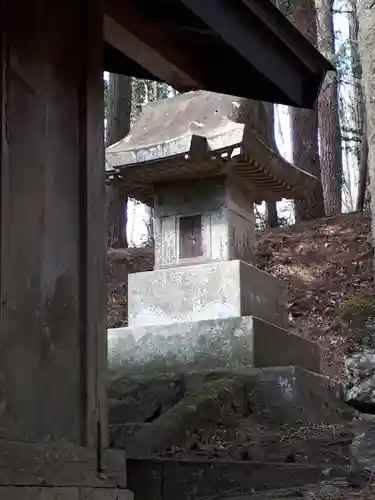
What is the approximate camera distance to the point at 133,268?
14742 millimetres

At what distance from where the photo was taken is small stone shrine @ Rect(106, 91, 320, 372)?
788 cm

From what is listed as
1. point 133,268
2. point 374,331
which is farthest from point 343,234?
point 374,331

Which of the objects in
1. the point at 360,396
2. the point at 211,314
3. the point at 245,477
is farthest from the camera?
the point at 211,314

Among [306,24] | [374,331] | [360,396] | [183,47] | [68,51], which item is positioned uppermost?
[306,24]

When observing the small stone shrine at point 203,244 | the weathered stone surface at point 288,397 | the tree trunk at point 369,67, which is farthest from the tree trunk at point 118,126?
the tree trunk at point 369,67

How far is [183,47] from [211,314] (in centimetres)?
400

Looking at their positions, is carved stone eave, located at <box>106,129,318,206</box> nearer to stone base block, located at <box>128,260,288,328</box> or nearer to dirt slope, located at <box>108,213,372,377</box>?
stone base block, located at <box>128,260,288,328</box>

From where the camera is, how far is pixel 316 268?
1374 centimetres

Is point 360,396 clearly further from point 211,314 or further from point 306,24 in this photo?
point 306,24

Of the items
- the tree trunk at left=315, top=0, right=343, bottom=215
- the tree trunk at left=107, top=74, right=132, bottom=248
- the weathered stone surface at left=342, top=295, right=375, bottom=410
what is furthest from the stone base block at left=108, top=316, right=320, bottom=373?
the tree trunk at left=315, top=0, right=343, bottom=215

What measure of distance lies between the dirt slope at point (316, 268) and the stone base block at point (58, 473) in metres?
7.63

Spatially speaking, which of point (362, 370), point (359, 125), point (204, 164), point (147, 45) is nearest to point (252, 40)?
point (147, 45)

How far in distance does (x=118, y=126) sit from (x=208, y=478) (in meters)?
11.8

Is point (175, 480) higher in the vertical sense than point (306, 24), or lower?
lower
